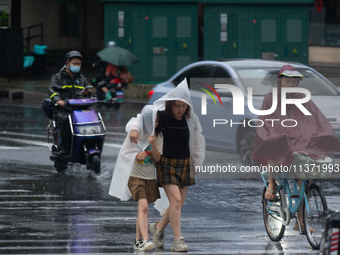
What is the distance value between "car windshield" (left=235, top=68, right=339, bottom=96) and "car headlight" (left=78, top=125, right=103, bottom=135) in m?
2.49

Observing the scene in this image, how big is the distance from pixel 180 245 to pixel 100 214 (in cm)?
188

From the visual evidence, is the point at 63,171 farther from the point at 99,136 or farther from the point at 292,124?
the point at 292,124

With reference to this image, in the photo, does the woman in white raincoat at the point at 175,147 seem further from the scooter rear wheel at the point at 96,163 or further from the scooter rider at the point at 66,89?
the scooter rider at the point at 66,89

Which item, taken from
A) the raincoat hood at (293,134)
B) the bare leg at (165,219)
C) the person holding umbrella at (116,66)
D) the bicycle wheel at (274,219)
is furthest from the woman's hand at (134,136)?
the person holding umbrella at (116,66)

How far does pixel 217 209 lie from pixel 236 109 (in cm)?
313

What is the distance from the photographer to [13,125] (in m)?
15.7

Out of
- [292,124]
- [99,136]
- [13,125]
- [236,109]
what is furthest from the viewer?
[13,125]

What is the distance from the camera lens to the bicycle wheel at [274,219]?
6.59 meters

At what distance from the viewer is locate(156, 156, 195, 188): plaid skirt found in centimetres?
634

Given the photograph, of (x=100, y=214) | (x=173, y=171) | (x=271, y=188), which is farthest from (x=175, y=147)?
(x=100, y=214)

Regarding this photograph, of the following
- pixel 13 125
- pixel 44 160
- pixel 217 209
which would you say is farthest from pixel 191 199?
pixel 13 125

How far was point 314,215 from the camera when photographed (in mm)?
6176

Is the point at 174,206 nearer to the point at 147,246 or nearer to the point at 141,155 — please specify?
the point at 147,246

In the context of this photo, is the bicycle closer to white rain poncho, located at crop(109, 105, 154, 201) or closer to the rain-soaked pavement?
the rain-soaked pavement
